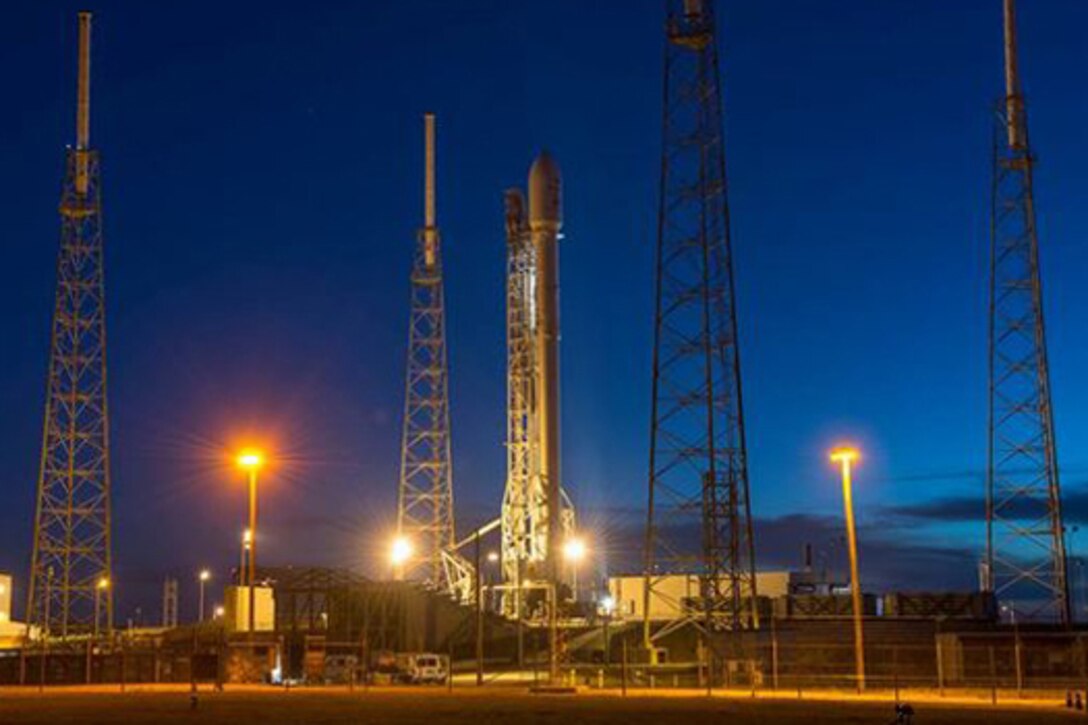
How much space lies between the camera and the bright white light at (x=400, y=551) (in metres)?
97.5

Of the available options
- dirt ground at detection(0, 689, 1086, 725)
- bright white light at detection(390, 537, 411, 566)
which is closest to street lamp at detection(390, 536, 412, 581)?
bright white light at detection(390, 537, 411, 566)

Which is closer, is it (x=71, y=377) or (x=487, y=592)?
(x=71, y=377)

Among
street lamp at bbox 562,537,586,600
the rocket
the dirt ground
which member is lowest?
the dirt ground

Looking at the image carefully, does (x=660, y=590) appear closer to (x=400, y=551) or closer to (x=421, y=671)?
(x=400, y=551)

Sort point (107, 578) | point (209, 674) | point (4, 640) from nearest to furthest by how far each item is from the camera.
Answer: point (209, 674), point (107, 578), point (4, 640)

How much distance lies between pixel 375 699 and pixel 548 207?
184 feet

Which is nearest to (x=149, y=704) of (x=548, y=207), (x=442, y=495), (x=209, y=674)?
(x=209, y=674)

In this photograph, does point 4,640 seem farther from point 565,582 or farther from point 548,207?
point 548,207

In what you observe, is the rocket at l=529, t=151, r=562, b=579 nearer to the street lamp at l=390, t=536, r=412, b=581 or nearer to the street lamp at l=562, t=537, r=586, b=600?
the street lamp at l=562, t=537, r=586, b=600

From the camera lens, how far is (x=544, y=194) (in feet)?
326

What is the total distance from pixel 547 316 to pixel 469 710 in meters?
58.2

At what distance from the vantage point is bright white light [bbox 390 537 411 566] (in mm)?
97500

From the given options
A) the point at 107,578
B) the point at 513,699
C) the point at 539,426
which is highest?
the point at 539,426

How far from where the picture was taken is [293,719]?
3753cm
